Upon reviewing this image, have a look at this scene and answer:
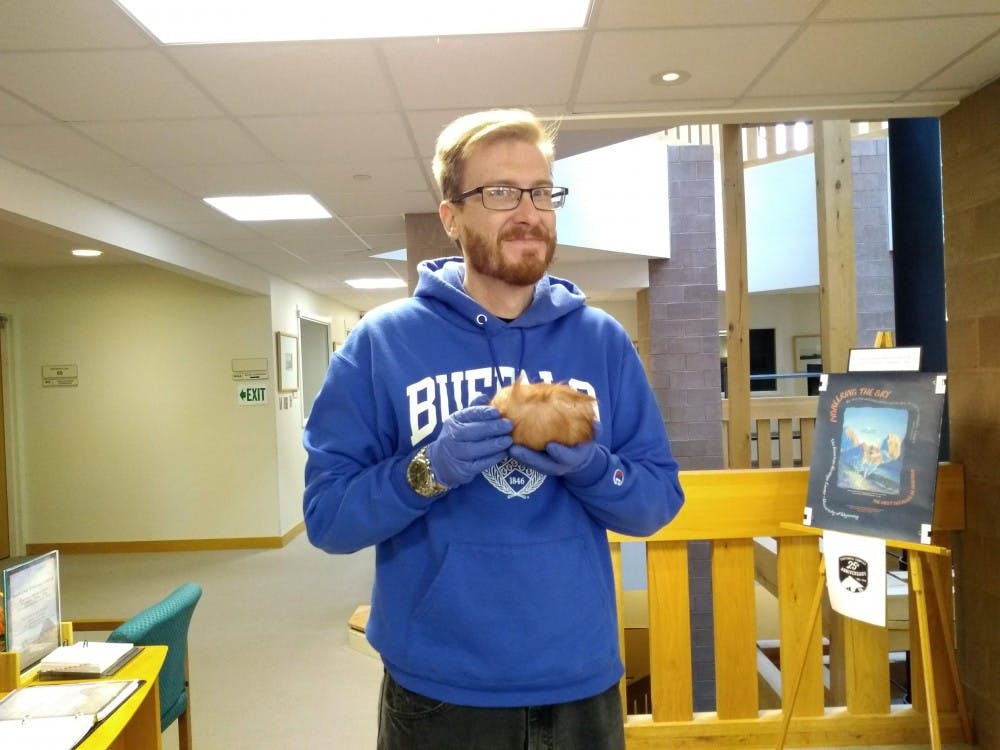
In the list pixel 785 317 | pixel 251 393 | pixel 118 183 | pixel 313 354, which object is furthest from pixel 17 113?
pixel 785 317

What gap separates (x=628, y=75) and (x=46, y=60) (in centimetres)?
176

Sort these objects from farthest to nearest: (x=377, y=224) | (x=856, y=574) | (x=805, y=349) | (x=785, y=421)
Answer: (x=805, y=349) → (x=785, y=421) → (x=377, y=224) → (x=856, y=574)

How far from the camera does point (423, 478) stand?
93 cm

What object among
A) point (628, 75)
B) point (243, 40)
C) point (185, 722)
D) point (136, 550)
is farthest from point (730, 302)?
point (136, 550)

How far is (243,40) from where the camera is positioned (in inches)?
77.8

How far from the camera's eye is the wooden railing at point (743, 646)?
2275 millimetres

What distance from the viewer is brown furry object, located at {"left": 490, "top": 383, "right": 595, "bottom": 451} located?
903mm

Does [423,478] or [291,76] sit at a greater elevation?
[291,76]

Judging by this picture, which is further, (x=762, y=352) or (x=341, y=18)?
(x=762, y=352)

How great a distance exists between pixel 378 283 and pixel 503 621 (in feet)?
22.9

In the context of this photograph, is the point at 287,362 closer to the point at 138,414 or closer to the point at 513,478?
the point at 138,414

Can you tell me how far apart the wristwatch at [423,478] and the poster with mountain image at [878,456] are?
65.9 inches

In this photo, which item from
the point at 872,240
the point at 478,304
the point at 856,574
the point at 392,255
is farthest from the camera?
the point at 872,240

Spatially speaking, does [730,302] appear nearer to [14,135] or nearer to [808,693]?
[808,693]
